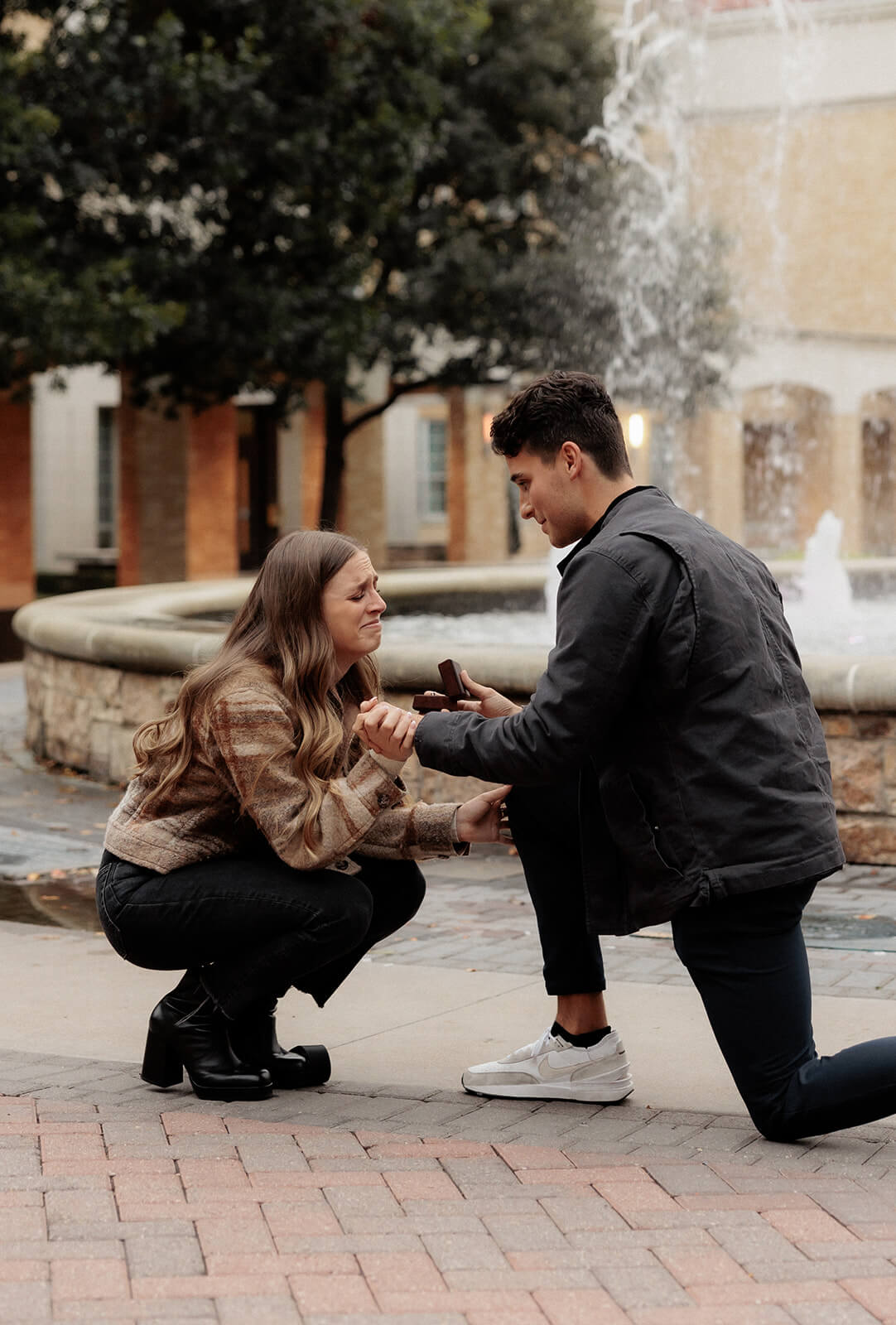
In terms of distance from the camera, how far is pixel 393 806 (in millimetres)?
4176

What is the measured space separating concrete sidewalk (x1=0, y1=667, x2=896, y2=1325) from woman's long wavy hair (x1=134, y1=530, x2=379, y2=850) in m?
0.80

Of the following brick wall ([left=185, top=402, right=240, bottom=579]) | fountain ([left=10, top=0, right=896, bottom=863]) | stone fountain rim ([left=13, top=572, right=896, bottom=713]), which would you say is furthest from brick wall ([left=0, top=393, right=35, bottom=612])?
stone fountain rim ([left=13, top=572, right=896, bottom=713])

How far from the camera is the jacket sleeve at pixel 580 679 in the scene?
11.8 ft

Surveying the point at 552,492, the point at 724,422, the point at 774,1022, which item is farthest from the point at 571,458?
the point at 724,422

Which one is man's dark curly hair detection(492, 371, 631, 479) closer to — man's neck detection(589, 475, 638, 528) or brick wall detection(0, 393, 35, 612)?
man's neck detection(589, 475, 638, 528)

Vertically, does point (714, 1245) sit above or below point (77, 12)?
below

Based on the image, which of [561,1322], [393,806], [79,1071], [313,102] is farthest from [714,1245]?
[313,102]

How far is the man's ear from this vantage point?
3.77m

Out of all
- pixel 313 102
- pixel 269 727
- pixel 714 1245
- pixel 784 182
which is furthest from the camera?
pixel 784 182

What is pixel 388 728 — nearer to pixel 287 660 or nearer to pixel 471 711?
pixel 471 711

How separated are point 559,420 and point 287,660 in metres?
0.84

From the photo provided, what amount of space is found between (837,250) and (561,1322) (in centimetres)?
3726

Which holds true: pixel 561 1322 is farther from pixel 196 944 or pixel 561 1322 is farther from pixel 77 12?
pixel 77 12

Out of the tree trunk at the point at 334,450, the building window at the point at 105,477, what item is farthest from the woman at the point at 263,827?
the building window at the point at 105,477
